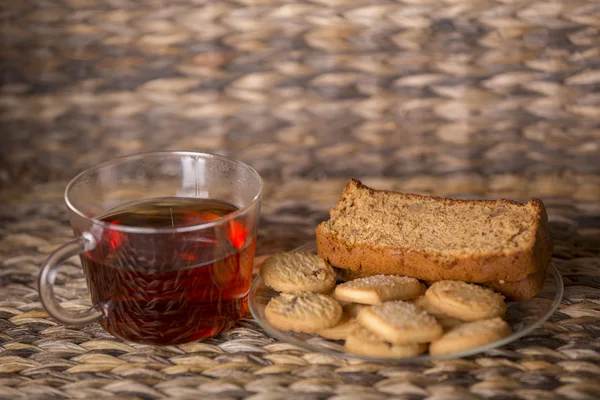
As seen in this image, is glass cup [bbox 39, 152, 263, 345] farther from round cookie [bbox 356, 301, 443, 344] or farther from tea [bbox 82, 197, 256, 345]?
round cookie [bbox 356, 301, 443, 344]

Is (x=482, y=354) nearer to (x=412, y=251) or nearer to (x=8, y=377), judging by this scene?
(x=412, y=251)

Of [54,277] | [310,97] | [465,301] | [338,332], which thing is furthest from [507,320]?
[310,97]

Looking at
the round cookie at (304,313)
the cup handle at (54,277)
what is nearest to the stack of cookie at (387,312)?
the round cookie at (304,313)

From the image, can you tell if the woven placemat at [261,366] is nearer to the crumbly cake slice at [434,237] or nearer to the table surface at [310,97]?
the crumbly cake slice at [434,237]

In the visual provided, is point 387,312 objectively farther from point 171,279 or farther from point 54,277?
point 54,277

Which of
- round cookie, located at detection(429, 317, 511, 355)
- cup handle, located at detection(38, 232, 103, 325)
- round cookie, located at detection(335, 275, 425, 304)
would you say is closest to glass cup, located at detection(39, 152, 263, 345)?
cup handle, located at detection(38, 232, 103, 325)

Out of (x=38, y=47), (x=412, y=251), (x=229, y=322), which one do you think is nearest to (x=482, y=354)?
(x=412, y=251)

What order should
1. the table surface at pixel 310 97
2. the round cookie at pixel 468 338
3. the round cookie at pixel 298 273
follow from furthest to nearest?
the table surface at pixel 310 97
the round cookie at pixel 298 273
the round cookie at pixel 468 338
